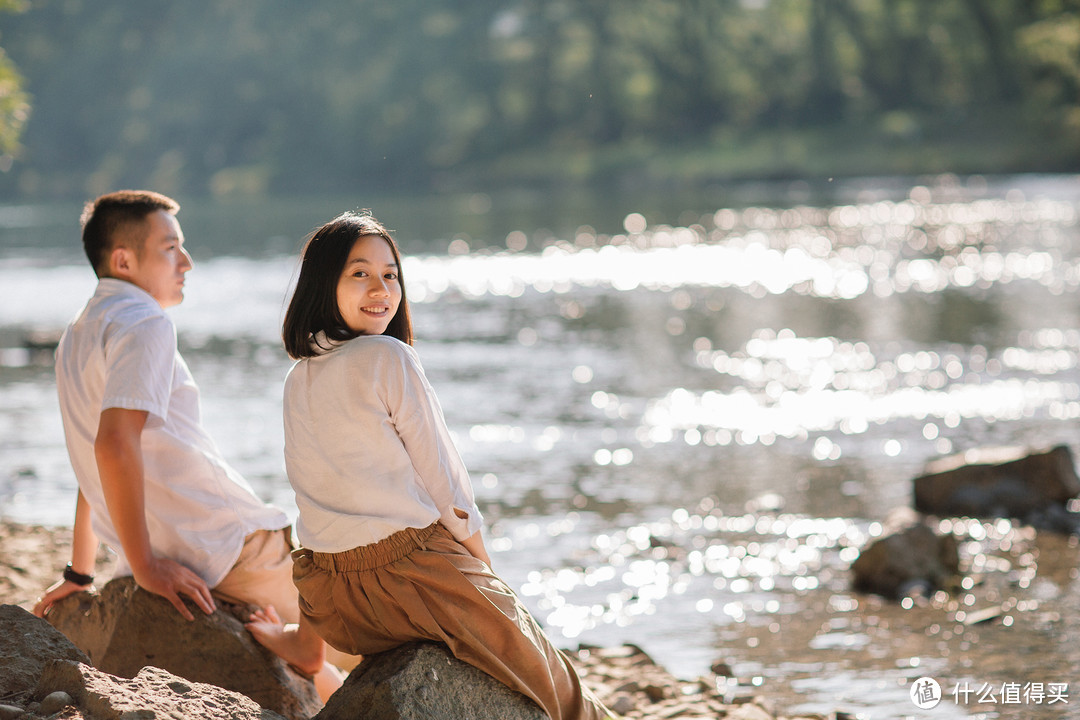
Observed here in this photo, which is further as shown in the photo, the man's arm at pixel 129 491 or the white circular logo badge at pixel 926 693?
the white circular logo badge at pixel 926 693

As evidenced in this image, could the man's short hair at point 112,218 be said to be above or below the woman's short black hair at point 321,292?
above

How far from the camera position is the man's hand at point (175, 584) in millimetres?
4387

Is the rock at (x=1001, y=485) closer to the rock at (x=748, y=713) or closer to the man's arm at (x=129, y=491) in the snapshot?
the rock at (x=748, y=713)

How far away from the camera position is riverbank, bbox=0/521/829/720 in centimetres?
640

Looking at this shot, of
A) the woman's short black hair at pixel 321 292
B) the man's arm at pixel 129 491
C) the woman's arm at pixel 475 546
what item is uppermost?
the woman's short black hair at pixel 321 292

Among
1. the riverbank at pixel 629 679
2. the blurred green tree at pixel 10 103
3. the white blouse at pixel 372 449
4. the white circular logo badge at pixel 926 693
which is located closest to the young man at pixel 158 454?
the white blouse at pixel 372 449

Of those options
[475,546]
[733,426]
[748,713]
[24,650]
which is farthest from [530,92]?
[24,650]

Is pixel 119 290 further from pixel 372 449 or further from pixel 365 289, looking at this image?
pixel 372 449

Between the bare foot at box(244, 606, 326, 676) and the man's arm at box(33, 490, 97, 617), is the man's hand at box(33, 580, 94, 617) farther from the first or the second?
the bare foot at box(244, 606, 326, 676)

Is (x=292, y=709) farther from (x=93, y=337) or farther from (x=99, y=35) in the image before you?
(x=99, y=35)

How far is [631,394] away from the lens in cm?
1870

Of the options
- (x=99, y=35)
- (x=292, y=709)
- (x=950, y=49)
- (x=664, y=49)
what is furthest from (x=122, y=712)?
(x=99, y=35)

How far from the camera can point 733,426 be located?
52.7ft

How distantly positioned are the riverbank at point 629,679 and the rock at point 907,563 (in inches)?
88.6
